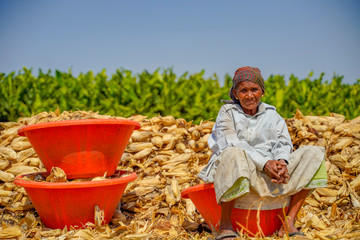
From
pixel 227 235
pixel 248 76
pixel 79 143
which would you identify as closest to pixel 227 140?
pixel 248 76

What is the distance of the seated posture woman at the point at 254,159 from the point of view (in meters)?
2.42

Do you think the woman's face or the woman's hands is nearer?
the woman's hands

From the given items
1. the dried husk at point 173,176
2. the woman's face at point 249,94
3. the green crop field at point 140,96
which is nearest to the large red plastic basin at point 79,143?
the dried husk at point 173,176

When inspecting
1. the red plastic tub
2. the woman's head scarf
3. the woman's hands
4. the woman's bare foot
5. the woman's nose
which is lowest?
the woman's bare foot

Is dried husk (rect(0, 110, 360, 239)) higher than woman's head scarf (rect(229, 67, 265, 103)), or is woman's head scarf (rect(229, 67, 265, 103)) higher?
woman's head scarf (rect(229, 67, 265, 103))

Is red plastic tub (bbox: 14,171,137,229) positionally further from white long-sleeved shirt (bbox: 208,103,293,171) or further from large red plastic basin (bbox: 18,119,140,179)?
white long-sleeved shirt (bbox: 208,103,293,171)

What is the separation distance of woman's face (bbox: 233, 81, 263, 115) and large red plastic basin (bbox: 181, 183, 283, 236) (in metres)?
0.67

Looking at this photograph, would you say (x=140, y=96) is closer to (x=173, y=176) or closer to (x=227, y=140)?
(x=173, y=176)

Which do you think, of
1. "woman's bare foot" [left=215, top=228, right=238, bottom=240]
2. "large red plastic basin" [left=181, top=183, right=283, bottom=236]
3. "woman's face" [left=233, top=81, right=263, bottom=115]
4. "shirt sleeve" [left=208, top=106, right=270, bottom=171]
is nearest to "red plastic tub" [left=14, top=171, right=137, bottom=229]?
"large red plastic basin" [left=181, top=183, right=283, bottom=236]

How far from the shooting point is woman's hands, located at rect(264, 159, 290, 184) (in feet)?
7.86

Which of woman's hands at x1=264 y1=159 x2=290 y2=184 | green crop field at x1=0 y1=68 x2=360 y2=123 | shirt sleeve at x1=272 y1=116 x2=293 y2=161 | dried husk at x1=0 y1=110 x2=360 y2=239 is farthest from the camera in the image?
green crop field at x1=0 y1=68 x2=360 y2=123

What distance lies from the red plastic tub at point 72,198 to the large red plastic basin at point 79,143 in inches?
6.8

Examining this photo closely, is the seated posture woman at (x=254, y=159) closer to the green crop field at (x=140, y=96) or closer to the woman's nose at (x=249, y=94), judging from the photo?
the woman's nose at (x=249, y=94)

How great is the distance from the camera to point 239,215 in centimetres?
263
